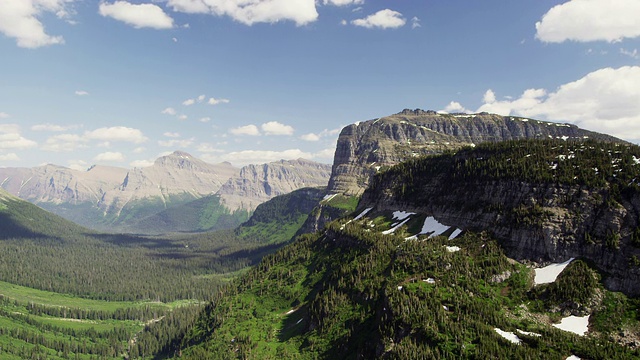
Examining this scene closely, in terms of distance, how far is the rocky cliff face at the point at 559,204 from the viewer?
106 m

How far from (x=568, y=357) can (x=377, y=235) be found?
9232 centimetres

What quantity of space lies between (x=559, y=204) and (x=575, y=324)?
1521 inches

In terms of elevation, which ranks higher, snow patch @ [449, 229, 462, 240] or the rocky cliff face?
the rocky cliff face

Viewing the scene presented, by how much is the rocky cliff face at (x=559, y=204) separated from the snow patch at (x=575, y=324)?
1331 cm

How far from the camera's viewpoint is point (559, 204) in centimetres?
12031

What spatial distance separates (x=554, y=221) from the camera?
11712 centimetres

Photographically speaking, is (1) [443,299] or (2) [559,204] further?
(2) [559,204]

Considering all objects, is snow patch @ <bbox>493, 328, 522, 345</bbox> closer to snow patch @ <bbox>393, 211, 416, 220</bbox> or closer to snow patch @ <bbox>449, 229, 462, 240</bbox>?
snow patch @ <bbox>449, 229, 462, 240</bbox>

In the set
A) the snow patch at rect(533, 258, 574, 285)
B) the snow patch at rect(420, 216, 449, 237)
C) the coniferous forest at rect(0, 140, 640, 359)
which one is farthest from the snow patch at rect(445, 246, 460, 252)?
the snow patch at rect(533, 258, 574, 285)

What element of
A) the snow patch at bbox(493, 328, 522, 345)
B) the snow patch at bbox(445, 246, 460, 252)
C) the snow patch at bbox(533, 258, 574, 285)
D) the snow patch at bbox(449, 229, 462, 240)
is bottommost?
the snow patch at bbox(493, 328, 522, 345)

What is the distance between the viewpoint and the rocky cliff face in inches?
4154

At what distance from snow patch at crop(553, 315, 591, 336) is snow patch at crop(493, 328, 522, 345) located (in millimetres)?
13602

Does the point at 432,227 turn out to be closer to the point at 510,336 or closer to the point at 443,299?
the point at 443,299

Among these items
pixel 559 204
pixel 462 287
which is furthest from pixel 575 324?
pixel 559 204
